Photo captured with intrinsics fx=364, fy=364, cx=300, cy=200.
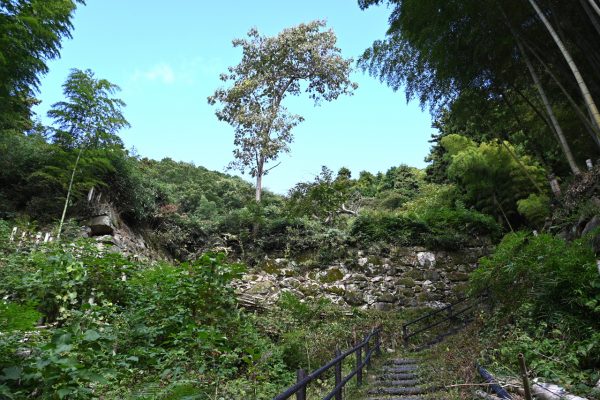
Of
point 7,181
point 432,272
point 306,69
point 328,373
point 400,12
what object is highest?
point 306,69

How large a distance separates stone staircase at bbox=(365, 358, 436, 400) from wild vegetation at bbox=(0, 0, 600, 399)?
0.45 meters

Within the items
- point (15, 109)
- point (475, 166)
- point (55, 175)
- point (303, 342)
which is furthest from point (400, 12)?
point (15, 109)

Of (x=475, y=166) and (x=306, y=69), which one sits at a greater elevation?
(x=306, y=69)

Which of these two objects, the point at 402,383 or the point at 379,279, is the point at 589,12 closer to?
the point at 402,383

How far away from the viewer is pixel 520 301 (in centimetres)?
521

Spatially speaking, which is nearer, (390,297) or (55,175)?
(55,175)

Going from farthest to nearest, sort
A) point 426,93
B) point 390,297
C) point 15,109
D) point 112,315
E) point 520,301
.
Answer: point 390,297
point 15,109
point 426,93
point 520,301
point 112,315

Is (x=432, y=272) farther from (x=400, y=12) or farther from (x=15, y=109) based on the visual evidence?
(x=15, y=109)

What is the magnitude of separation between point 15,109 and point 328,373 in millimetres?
9250

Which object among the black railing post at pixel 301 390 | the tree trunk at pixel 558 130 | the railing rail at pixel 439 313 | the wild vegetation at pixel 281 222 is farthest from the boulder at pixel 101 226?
the tree trunk at pixel 558 130

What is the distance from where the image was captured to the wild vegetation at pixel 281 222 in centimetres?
364

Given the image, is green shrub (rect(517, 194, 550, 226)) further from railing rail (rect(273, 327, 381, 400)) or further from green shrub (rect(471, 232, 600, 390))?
railing rail (rect(273, 327, 381, 400))

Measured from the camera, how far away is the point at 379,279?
10.1 metres

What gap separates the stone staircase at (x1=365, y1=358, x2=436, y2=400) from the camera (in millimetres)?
4270
